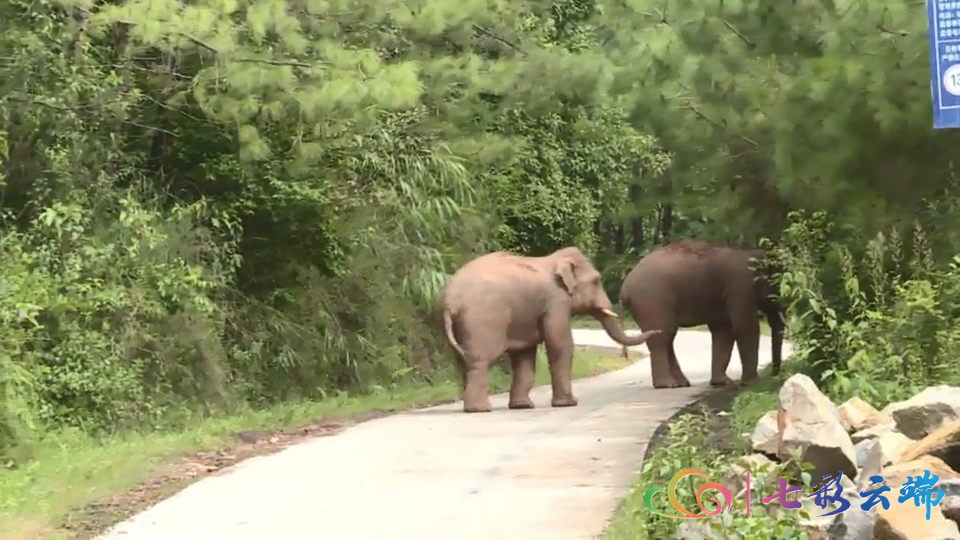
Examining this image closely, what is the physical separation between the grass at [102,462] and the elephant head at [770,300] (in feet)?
12.5

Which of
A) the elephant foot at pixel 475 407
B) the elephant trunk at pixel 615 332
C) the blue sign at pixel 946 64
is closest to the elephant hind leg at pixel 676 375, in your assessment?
the elephant trunk at pixel 615 332

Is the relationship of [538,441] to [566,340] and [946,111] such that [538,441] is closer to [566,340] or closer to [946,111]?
[566,340]

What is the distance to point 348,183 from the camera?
15.6 metres

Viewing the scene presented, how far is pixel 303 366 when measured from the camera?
15.0 m

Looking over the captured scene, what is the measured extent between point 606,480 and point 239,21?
239 inches

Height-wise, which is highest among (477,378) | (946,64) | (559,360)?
(946,64)

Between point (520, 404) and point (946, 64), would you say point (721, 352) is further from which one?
point (946, 64)

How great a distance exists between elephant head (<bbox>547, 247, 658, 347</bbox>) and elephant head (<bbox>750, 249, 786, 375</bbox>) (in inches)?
57.3

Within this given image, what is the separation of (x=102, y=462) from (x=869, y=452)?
5186 millimetres

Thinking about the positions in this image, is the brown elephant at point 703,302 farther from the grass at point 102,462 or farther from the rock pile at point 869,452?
the rock pile at point 869,452

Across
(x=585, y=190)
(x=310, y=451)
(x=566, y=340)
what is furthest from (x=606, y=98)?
(x=585, y=190)

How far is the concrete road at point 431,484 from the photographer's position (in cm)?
702

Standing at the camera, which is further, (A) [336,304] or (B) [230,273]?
(A) [336,304]

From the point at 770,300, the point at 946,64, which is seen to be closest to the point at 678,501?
the point at 946,64
